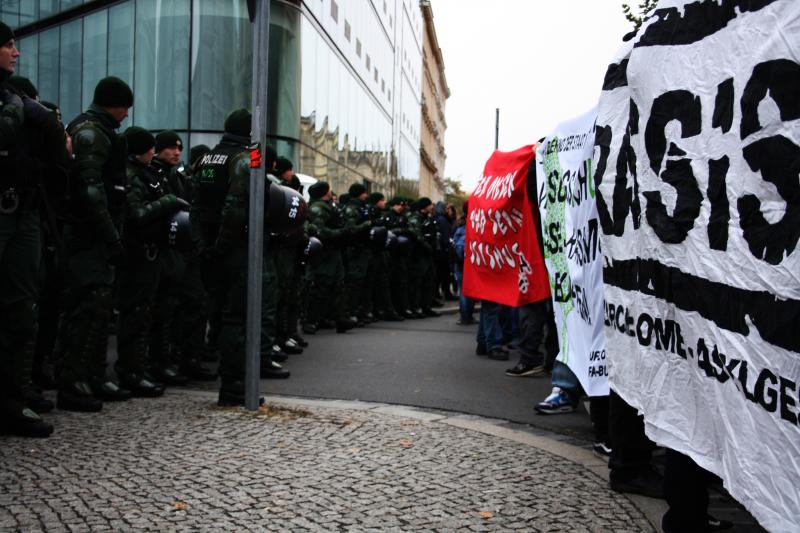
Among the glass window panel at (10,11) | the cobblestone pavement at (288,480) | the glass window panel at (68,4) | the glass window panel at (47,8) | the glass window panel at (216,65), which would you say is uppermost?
the glass window panel at (10,11)

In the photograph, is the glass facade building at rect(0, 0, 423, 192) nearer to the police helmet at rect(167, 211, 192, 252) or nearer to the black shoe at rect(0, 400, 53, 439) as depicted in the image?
the police helmet at rect(167, 211, 192, 252)

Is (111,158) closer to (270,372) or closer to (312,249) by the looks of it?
(270,372)

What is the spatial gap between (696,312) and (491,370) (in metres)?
6.10

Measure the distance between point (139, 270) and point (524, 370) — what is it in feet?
12.4

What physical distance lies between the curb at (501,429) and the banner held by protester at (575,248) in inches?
18.9

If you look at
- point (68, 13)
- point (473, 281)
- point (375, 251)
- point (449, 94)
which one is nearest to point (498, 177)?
point (473, 281)

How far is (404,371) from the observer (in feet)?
29.5

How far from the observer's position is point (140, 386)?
6965 mm

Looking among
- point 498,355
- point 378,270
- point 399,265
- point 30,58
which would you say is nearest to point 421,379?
point 498,355

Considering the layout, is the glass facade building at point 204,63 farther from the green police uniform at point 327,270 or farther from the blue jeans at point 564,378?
the blue jeans at point 564,378

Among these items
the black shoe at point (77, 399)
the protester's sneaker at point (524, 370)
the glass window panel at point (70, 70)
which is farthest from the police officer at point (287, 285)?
the glass window panel at point (70, 70)

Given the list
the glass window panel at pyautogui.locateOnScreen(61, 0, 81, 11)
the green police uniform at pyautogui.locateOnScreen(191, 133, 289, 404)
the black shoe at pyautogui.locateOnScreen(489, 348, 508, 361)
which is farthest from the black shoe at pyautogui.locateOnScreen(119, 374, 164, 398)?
the glass window panel at pyautogui.locateOnScreen(61, 0, 81, 11)

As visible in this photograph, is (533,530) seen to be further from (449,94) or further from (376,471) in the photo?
(449,94)

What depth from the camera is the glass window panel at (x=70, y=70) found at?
83.0 ft
